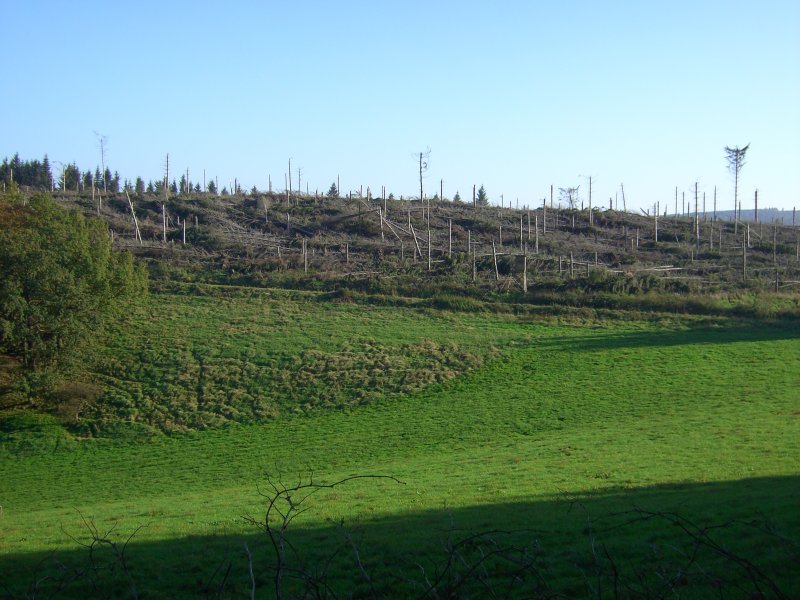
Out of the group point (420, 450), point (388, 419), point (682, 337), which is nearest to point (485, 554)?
point (420, 450)

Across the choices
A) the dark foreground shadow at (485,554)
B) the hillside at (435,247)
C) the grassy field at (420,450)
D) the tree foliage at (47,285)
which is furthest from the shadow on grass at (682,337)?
the dark foreground shadow at (485,554)

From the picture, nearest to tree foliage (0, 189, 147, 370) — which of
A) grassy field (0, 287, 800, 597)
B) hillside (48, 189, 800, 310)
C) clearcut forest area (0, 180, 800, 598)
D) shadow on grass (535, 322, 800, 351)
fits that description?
clearcut forest area (0, 180, 800, 598)

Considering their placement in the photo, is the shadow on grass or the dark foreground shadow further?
the shadow on grass

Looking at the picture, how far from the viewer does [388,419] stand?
117ft

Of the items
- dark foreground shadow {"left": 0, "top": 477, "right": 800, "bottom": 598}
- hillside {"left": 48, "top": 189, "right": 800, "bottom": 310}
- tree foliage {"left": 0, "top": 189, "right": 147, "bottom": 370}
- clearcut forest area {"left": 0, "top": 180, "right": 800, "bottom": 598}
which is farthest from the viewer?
hillside {"left": 48, "top": 189, "right": 800, "bottom": 310}

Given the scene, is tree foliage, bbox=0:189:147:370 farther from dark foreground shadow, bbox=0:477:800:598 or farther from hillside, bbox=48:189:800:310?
hillside, bbox=48:189:800:310

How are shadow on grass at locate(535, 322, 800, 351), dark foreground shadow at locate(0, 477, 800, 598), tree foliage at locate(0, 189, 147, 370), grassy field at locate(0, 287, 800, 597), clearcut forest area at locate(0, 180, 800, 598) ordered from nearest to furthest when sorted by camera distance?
dark foreground shadow at locate(0, 477, 800, 598) < clearcut forest area at locate(0, 180, 800, 598) < grassy field at locate(0, 287, 800, 597) < tree foliage at locate(0, 189, 147, 370) < shadow on grass at locate(535, 322, 800, 351)

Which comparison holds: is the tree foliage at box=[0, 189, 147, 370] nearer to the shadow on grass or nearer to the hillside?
the hillside

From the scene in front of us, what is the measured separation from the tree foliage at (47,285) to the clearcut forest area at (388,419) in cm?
18

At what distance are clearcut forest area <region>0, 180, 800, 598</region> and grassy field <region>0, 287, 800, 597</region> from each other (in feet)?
0.46

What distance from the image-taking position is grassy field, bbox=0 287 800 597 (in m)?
11.4

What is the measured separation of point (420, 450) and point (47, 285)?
23.0 metres

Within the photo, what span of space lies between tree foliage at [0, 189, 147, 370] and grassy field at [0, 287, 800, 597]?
408 centimetres

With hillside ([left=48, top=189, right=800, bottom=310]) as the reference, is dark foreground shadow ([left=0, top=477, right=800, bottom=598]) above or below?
below
